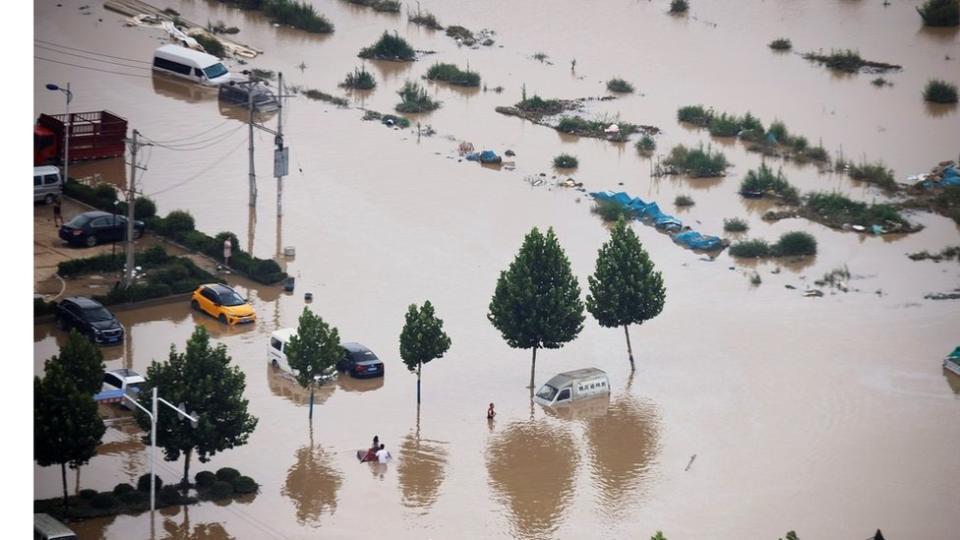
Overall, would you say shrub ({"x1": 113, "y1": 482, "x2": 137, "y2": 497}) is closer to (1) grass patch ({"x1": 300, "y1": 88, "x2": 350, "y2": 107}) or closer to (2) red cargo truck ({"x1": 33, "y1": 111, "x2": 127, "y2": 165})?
(2) red cargo truck ({"x1": 33, "y1": 111, "x2": 127, "y2": 165})

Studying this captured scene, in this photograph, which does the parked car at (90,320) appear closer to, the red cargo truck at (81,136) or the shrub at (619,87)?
the red cargo truck at (81,136)

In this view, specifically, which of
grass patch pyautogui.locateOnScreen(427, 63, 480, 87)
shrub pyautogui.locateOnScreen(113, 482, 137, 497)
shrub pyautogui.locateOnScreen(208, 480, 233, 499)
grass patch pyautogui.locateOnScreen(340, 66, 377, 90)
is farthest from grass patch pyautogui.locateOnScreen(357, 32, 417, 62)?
shrub pyautogui.locateOnScreen(113, 482, 137, 497)

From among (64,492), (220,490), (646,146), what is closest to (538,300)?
(220,490)

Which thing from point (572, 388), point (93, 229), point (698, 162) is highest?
point (698, 162)

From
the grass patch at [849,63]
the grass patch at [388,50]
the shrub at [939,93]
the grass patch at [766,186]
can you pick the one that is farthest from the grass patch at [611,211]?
the grass patch at [849,63]

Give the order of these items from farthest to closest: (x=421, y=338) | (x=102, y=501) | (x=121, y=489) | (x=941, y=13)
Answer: (x=941, y=13) < (x=421, y=338) < (x=121, y=489) < (x=102, y=501)

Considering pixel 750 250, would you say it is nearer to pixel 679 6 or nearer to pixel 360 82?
pixel 360 82
